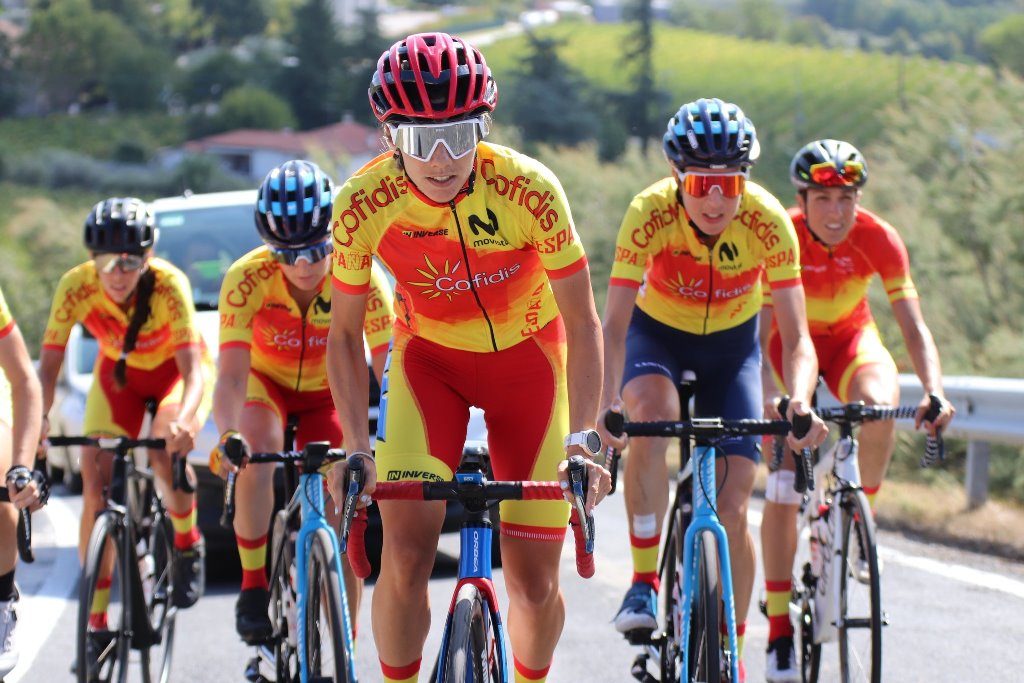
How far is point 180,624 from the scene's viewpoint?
7555 millimetres

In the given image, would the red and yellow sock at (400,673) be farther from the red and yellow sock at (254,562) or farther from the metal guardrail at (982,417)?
the metal guardrail at (982,417)

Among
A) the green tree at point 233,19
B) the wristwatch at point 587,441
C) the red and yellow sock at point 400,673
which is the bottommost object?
the red and yellow sock at point 400,673

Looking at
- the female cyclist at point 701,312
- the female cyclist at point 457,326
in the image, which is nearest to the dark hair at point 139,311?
the female cyclist at point 701,312

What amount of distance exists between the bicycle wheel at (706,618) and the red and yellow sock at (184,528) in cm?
298

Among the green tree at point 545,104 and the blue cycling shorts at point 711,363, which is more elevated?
the green tree at point 545,104

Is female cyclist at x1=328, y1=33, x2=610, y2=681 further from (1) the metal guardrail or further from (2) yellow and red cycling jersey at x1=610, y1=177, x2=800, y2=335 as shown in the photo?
(1) the metal guardrail

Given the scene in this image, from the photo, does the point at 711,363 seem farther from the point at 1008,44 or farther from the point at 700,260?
the point at 1008,44

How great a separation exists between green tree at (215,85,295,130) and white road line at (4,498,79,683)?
328 ft

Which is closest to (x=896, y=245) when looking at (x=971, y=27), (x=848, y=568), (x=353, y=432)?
(x=848, y=568)

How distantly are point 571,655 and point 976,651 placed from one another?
1843mm

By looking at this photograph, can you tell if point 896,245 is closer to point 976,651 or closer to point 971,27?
point 976,651

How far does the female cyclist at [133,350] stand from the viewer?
662cm

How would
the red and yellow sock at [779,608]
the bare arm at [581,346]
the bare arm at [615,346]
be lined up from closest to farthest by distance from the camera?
1. the bare arm at [581,346]
2. the bare arm at [615,346]
3. the red and yellow sock at [779,608]

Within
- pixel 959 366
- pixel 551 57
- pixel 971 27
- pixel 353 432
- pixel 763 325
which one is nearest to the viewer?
pixel 353 432
